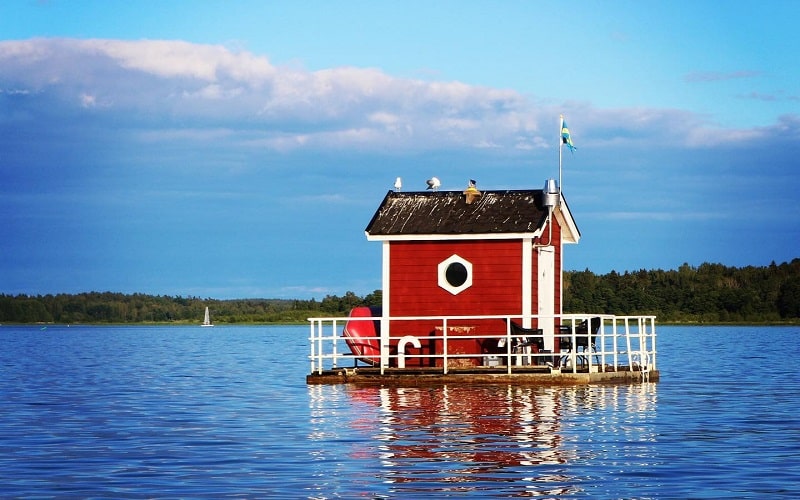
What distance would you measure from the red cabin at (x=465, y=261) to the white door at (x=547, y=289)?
0.32 ft

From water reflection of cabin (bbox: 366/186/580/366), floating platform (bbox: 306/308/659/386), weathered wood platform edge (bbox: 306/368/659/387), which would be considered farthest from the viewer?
water reflection of cabin (bbox: 366/186/580/366)

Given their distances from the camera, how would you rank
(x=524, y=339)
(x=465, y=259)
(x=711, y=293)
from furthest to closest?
(x=711, y=293) < (x=465, y=259) < (x=524, y=339)

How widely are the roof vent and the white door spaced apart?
1.38 metres

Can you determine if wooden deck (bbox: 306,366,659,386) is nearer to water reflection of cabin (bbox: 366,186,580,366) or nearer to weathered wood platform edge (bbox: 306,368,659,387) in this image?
weathered wood platform edge (bbox: 306,368,659,387)

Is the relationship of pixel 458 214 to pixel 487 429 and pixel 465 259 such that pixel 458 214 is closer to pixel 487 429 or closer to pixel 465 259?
pixel 465 259

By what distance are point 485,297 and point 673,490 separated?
622 inches

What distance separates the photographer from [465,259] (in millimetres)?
30906

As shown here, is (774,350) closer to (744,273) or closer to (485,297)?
(485,297)

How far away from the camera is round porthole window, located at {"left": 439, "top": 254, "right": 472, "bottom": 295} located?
101 ft

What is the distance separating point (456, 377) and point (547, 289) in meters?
4.62

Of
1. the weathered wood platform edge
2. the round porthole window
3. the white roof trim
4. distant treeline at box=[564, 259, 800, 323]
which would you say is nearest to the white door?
the white roof trim

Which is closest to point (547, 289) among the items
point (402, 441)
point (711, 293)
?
point (402, 441)

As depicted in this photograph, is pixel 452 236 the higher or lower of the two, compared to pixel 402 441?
higher

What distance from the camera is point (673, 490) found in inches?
594
